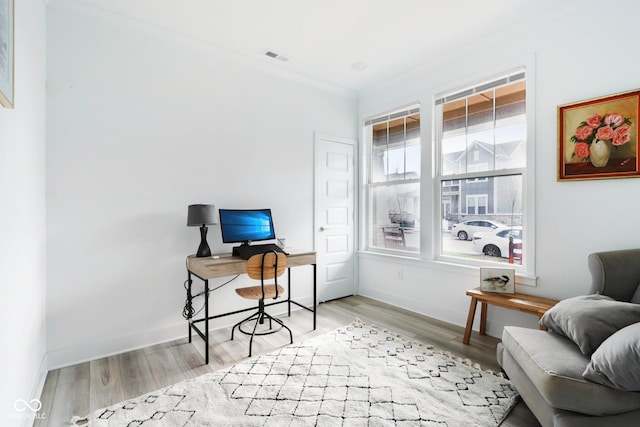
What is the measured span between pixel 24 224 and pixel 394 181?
11.2 feet

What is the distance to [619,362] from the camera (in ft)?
4.26

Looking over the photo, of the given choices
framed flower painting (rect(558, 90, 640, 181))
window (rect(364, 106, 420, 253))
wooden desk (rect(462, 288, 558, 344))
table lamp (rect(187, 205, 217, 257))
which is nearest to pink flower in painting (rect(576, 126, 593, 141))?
framed flower painting (rect(558, 90, 640, 181))

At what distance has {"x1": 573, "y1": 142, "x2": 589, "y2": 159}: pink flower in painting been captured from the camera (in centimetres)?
238

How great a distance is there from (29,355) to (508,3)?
401 centimetres

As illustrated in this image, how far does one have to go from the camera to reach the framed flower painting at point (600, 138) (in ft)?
7.20

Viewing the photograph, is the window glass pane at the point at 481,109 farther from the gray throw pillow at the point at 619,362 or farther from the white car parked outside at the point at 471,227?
the gray throw pillow at the point at 619,362

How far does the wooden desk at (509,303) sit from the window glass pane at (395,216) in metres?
1.04

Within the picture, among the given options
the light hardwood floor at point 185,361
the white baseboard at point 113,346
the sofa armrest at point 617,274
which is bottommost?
the light hardwood floor at point 185,361

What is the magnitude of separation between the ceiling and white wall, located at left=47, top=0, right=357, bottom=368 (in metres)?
0.21

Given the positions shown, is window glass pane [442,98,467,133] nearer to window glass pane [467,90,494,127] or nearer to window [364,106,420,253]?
window glass pane [467,90,494,127]

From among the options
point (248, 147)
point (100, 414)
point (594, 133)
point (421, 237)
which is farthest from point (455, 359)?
point (248, 147)

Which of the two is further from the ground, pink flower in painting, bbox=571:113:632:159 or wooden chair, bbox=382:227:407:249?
pink flower in painting, bbox=571:113:632:159

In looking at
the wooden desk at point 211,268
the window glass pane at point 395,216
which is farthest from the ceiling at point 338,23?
the wooden desk at point 211,268

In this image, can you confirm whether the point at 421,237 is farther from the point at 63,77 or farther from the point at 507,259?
the point at 63,77
